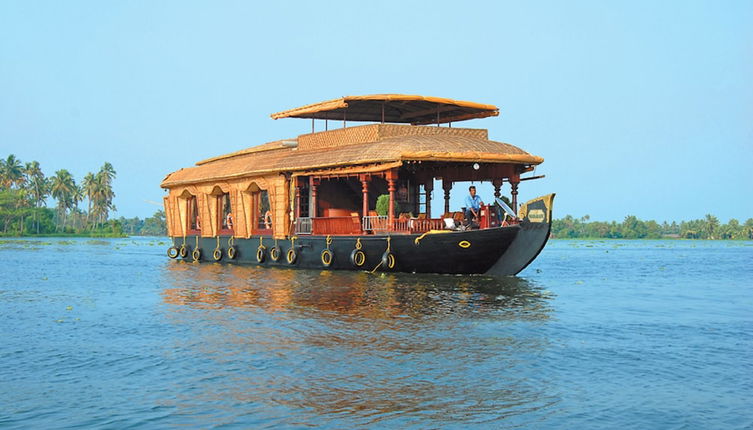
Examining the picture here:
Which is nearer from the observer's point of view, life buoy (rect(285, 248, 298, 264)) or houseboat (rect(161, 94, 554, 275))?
houseboat (rect(161, 94, 554, 275))

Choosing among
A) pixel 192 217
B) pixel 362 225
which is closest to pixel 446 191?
pixel 362 225

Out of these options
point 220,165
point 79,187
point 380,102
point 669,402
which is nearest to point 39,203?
point 79,187

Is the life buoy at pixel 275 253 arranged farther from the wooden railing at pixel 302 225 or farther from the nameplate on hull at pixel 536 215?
the nameplate on hull at pixel 536 215

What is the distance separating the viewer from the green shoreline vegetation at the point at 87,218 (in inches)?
3214

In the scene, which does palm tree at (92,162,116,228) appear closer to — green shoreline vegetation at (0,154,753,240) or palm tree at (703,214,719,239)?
green shoreline vegetation at (0,154,753,240)

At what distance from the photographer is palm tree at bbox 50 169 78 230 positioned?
88438 millimetres

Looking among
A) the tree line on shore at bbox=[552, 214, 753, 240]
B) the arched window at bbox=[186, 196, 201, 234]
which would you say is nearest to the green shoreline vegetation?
the tree line on shore at bbox=[552, 214, 753, 240]

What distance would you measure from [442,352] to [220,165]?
19.2m

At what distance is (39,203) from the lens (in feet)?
293

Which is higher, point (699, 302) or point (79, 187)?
point (79, 187)

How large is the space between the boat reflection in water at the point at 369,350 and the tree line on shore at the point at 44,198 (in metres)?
72.5

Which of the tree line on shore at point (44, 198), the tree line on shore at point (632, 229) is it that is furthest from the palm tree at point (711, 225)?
the tree line on shore at point (44, 198)

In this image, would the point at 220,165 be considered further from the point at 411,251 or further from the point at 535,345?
the point at 535,345

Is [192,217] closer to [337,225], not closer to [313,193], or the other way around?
[313,193]
